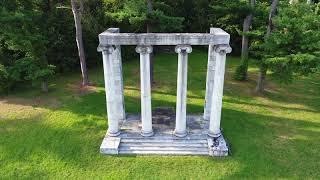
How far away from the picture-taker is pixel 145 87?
1909 centimetres

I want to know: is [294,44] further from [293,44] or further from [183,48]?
[183,48]

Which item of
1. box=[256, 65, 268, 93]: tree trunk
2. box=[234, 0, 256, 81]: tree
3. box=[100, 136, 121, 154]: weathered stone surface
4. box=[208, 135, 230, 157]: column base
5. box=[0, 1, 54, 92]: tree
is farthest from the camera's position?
box=[234, 0, 256, 81]: tree

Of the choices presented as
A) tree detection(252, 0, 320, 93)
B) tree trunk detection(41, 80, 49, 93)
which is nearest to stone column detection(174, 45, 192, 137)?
tree detection(252, 0, 320, 93)

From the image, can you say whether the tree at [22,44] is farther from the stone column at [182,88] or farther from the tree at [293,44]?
the tree at [293,44]

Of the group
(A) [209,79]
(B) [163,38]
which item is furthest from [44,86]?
(A) [209,79]

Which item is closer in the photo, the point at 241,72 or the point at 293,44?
the point at 293,44

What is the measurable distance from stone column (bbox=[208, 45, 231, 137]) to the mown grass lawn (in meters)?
1.59

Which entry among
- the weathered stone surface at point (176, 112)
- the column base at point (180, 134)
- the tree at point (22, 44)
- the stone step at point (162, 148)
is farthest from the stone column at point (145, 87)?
the tree at point (22, 44)

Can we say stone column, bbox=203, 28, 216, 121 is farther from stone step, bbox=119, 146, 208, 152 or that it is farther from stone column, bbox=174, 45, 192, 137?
stone step, bbox=119, 146, 208, 152

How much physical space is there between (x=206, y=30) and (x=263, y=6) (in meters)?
13.2

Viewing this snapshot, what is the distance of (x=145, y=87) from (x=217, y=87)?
4.05m

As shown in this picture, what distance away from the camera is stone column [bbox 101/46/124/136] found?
18703 millimetres

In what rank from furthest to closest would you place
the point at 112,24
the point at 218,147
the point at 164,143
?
the point at 112,24
the point at 164,143
the point at 218,147

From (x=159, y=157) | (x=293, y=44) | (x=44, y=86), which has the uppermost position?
Result: (x=293, y=44)
